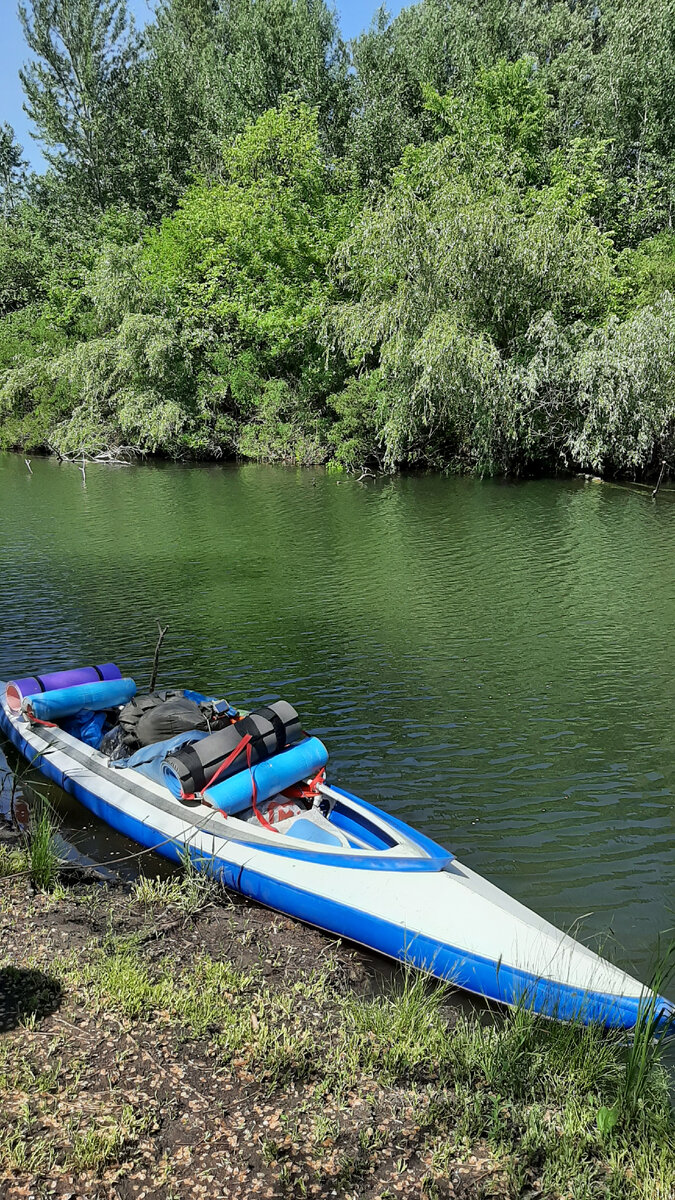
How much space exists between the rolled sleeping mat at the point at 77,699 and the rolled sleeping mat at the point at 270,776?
7.30 ft

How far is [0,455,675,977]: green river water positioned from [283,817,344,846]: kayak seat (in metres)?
0.93

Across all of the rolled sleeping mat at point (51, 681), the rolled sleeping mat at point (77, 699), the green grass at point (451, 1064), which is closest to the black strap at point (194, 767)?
the green grass at point (451, 1064)

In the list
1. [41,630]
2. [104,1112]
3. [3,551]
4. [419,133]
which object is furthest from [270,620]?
[419,133]

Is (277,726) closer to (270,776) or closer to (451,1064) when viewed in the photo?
(270,776)

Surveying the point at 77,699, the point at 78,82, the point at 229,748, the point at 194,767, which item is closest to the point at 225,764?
the point at 229,748

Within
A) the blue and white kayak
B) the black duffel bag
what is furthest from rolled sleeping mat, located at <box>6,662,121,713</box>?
the blue and white kayak

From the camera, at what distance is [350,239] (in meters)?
25.3

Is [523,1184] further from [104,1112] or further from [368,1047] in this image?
[104,1112]

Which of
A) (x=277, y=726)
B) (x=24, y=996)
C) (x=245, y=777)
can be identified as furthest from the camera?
(x=277, y=726)

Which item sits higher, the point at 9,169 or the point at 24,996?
the point at 9,169

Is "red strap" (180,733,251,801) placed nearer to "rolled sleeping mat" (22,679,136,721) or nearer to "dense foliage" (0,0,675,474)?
"rolled sleeping mat" (22,679,136,721)

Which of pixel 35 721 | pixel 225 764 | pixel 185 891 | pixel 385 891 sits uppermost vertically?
pixel 225 764

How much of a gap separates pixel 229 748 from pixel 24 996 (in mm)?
2683

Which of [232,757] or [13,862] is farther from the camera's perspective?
[232,757]
